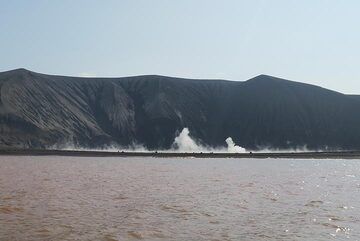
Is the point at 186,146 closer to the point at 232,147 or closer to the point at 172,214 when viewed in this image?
the point at 232,147

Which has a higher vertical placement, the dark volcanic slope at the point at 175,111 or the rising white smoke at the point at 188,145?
the dark volcanic slope at the point at 175,111

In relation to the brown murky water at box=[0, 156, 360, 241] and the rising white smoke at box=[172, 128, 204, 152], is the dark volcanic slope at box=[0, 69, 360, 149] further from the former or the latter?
the brown murky water at box=[0, 156, 360, 241]

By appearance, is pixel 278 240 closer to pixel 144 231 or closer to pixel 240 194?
pixel 144 231

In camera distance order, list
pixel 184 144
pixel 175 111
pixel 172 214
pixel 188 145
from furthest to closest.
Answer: pixel 175 111 → pixel 184 144 → pixel 188 145 → pixel 172 214

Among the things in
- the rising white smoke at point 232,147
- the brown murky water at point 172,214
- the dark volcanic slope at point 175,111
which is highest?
the dark volcanic slope at point 175,111

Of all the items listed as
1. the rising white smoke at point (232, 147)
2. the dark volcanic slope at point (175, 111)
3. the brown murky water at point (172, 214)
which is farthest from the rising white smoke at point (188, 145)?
the brown murky water at point (172, 214)

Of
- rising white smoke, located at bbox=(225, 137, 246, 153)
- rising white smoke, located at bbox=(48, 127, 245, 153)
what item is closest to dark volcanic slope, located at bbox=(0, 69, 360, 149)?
rising white smoke, located at bbox=(48, 127, 245, 153)

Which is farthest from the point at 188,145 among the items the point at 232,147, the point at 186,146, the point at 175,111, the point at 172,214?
the point at 172,214

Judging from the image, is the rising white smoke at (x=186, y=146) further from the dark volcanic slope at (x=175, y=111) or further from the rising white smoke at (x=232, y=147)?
the dark volcanic slope at (x=175, y=111)

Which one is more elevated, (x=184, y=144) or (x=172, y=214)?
(x=184, y=144)
